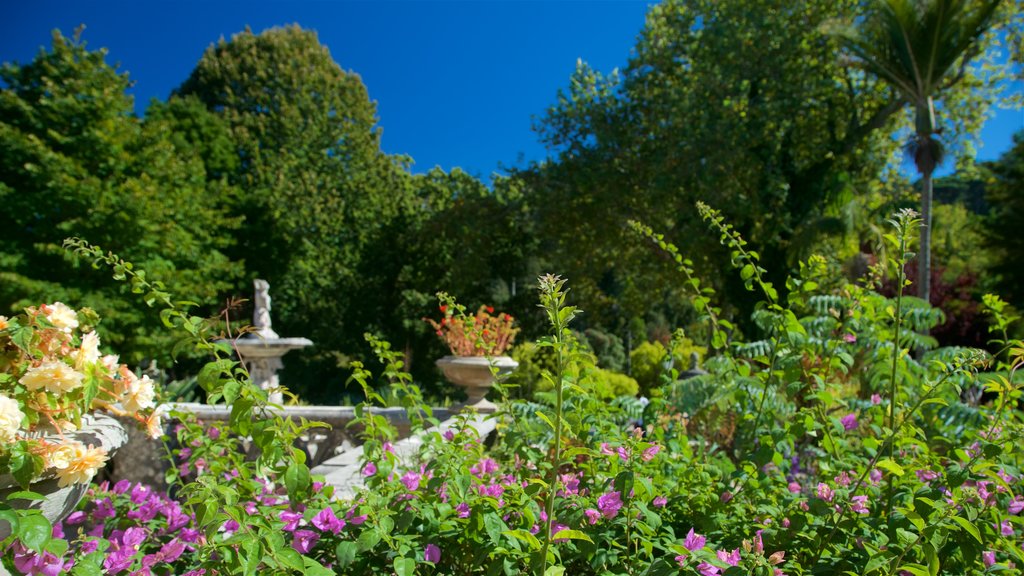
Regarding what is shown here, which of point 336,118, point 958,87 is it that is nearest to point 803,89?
point 958,87

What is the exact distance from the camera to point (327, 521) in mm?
1580

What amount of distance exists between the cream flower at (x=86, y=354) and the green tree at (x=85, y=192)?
10.3 m

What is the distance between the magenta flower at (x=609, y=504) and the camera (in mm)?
1474

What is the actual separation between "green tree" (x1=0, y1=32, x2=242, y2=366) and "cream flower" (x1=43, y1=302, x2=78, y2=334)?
33.6 ft

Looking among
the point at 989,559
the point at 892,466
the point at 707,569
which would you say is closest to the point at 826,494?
the point at 892,466

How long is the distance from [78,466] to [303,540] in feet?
1.72

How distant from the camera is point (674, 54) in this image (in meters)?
11.6

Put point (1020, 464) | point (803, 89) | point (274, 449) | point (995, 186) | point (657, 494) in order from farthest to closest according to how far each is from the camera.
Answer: point (995, 186) < point (803, 89) < point (1020, 464) < point (657, 494) < point (274, 449)

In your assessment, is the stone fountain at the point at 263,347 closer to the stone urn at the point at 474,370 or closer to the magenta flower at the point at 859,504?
the stone urn at the point at 474,370

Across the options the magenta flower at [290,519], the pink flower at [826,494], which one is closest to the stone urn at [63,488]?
the magenta flower at [290,519]

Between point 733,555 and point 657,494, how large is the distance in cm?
34

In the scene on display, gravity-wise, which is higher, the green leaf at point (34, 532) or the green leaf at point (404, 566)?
the green leaf at point (34, 532)

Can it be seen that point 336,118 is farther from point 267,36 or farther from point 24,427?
point 24,427

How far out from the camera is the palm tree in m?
9.36
